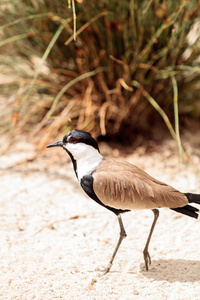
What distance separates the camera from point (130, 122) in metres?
2.77

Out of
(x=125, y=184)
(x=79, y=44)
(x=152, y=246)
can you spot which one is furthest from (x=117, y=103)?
(x=125, y=184)

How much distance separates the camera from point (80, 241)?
1.76 m

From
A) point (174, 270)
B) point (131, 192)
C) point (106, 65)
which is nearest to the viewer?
point (131, 192)

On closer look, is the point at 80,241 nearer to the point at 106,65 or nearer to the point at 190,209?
the point at 190,209

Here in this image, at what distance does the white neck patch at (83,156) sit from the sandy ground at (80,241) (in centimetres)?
35

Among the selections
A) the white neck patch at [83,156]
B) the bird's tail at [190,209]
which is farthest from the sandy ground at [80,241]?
the white neck patch at [83,156]

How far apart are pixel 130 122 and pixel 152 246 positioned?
1182mm

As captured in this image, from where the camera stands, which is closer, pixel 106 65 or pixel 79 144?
pixel 79 144

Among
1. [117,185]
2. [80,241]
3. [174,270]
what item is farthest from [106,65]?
[174,270]

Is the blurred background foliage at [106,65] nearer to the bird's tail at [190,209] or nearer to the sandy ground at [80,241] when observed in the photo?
the sandy ground at [80,241]

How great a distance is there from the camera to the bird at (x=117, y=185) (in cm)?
139

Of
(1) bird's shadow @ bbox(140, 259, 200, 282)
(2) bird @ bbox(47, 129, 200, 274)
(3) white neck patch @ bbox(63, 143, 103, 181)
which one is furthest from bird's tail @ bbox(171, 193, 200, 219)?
(3) white neck patch @ bbox(63, 143, 103, 181)

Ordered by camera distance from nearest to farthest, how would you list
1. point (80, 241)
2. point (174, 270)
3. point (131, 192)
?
point (131, 192) → point (174, 270) → point (80, 241)

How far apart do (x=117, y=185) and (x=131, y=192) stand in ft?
0.17
